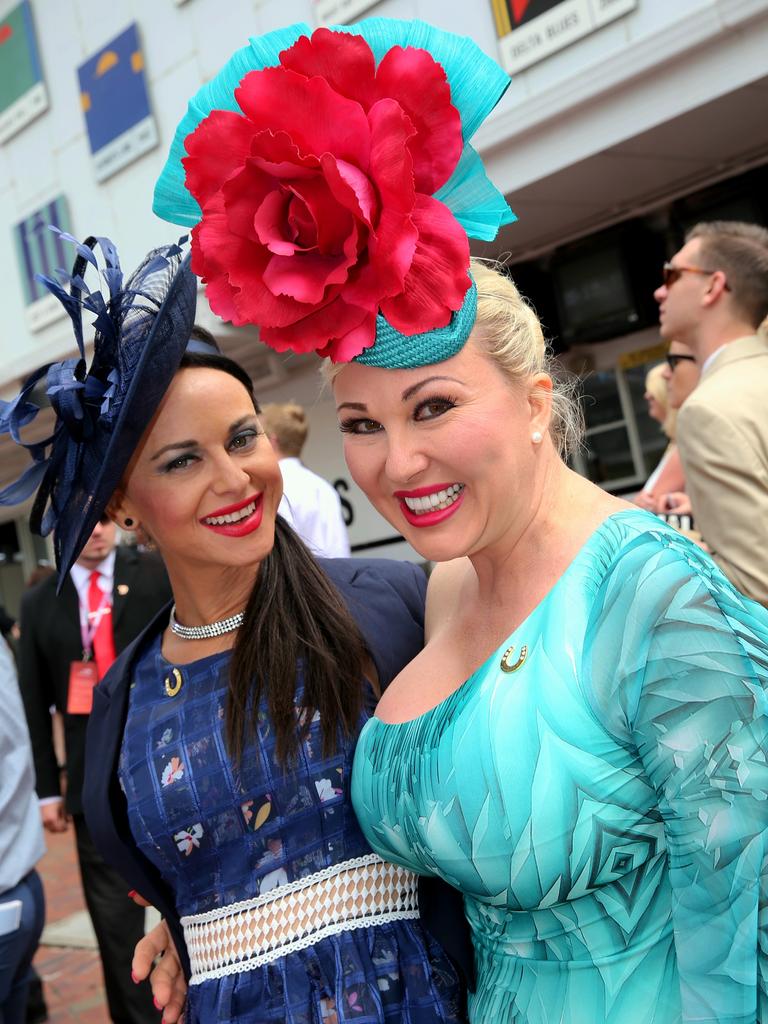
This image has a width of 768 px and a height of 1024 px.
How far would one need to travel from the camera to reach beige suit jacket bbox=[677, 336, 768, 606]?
2715mm

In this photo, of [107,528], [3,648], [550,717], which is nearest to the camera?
[550,717]

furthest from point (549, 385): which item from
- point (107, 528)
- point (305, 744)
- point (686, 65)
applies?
point (686, 65)

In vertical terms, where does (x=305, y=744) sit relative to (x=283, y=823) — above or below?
above

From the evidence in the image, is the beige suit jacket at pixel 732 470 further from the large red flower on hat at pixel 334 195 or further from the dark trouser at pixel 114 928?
the dark trouser at pixel 114 928

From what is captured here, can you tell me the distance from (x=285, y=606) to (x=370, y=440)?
0.56 meters

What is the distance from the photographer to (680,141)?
5.50 m

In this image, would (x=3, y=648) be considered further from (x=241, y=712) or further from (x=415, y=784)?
(x=415, y=784)

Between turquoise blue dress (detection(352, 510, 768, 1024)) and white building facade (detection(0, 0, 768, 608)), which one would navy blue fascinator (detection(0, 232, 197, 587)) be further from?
white building facade (detection(0, 0, 768, 608))

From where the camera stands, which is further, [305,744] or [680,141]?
[680,141]

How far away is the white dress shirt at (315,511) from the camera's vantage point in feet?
12.9

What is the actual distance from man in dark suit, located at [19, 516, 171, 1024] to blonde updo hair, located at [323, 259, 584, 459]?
2.73 metres

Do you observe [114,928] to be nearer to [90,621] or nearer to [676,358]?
[90,621]

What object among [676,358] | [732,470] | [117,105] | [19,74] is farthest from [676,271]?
[19,74]

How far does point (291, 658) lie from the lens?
189 cm
